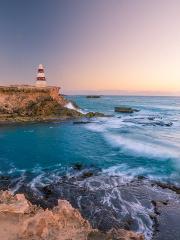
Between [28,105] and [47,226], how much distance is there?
132 ft

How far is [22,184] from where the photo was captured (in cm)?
1653

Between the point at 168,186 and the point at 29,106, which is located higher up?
the point at 29,106

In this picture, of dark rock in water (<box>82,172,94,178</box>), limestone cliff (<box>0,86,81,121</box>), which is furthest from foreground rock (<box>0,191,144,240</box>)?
limestone cliff (<box>0,86,81,121</box>)

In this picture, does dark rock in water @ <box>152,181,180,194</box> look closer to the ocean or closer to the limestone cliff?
the ocean

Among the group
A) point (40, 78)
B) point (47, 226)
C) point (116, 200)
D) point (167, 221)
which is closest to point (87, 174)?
point (116, 200)

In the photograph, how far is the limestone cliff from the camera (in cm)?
4441

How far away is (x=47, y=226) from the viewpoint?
858cm

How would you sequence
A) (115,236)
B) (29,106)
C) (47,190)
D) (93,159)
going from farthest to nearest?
(29,106) → (93,159) → (47,190) → (115,236)

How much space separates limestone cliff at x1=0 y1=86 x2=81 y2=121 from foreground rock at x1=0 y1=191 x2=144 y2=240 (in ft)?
111

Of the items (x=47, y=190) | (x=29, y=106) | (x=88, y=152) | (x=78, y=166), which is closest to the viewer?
(x=47, y=190)

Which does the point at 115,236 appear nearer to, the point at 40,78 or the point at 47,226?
the point at 47,226

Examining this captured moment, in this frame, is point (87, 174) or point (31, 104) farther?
point (31, 104)

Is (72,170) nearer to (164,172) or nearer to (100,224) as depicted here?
(164,172)

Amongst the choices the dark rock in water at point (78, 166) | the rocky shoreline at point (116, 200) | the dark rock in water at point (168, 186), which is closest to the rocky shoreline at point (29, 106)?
the dark rock in water at point (78, 166)
